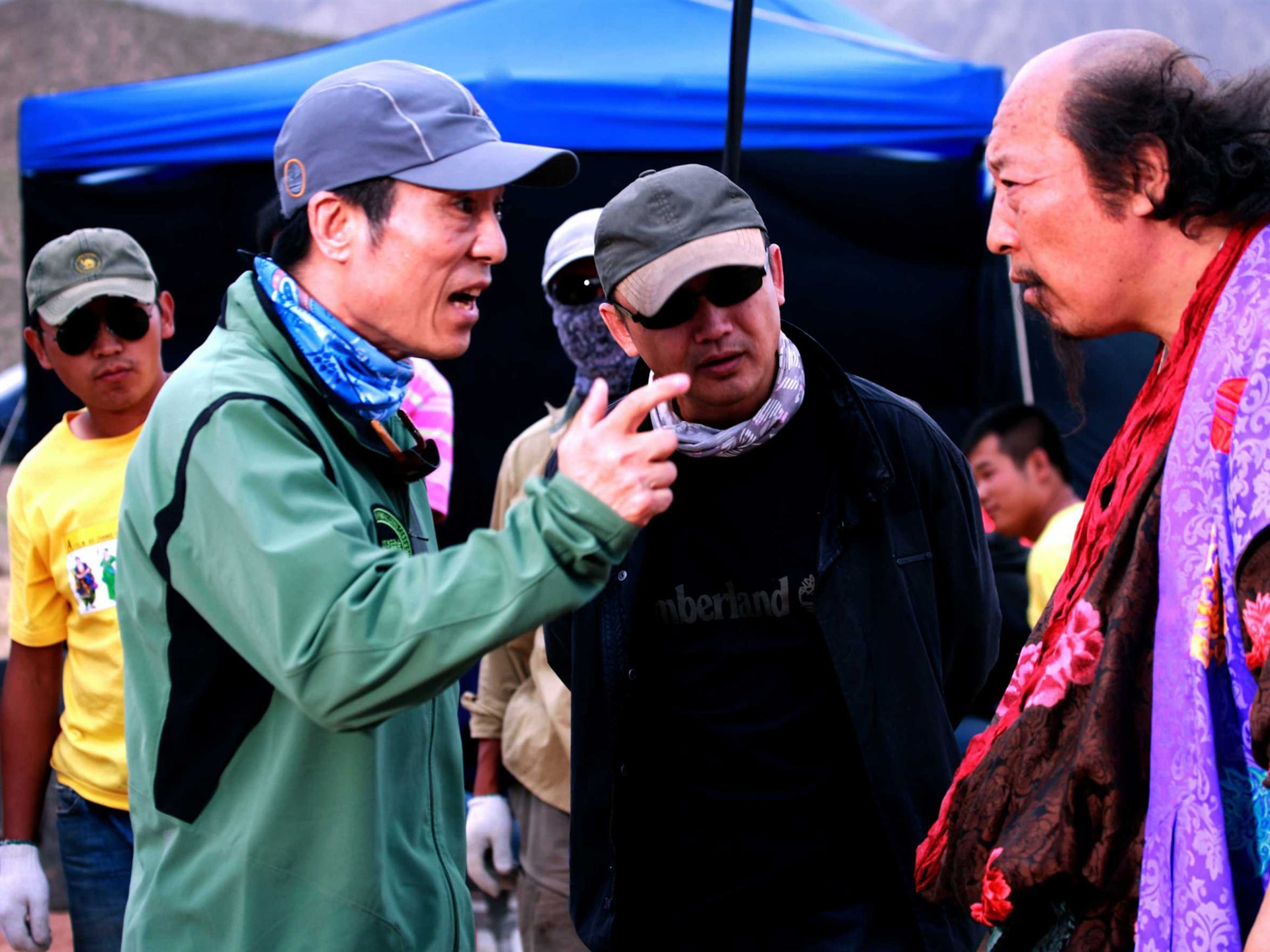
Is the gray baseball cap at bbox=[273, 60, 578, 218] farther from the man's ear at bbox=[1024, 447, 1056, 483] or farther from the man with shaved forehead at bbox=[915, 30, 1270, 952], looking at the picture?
the man's ear at bbox=[1024, 447, 1056, 483]

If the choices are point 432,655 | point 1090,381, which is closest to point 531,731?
point 432,655

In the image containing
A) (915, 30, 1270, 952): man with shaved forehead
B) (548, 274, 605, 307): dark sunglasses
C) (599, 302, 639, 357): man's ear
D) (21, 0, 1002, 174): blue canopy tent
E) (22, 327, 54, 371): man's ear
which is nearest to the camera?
(915, 30, 1270, 952): man with shaved forehead

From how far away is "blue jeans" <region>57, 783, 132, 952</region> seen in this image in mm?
2871

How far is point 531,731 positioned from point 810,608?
112 centimetres

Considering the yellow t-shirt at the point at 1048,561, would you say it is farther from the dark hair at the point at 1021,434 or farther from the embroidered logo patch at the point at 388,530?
the embroidered logo patch at the point at 388,530

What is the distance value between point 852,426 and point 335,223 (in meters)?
1.01

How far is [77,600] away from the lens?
2.92 metres

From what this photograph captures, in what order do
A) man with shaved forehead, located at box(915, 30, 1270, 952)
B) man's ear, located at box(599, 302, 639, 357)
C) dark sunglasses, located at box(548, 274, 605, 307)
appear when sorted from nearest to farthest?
man with shaved forehead, located at box(915, 30, 1270, 952)
man's ear, located at box(599, 302, 639, 357)
dark sunglasses, located at box(548, 274, 605, 307)

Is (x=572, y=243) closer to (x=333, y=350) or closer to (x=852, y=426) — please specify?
(x=852, y=426)

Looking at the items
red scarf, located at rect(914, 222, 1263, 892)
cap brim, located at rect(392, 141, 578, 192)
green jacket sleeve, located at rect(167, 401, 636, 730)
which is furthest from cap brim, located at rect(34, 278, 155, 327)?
red scarf, located at rect(914, 222, 1263, 892)

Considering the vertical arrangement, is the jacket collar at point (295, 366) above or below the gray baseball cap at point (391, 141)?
below

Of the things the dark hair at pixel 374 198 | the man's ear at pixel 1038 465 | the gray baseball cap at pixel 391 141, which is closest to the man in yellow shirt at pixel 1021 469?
the man's ear at pixel 1038 465

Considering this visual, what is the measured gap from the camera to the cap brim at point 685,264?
2.18m

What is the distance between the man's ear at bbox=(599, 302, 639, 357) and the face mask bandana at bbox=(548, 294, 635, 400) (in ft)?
2.63
